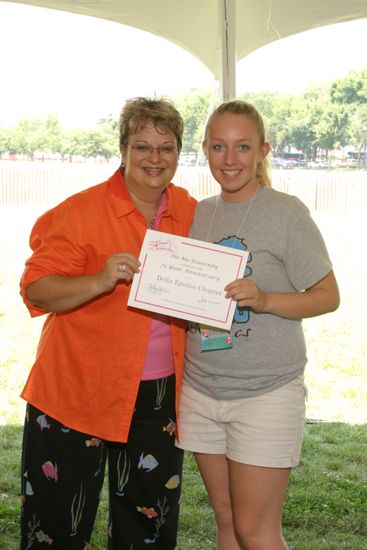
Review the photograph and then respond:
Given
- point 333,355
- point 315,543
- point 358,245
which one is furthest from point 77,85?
point 315,543

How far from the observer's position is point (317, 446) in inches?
193

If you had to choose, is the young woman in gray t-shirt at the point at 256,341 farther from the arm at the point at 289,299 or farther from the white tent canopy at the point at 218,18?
the white tent canopy at the point at 218,18

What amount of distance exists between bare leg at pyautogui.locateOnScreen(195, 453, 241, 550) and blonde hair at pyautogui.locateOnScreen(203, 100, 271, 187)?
0.91m

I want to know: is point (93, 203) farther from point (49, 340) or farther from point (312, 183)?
point (312, 183)

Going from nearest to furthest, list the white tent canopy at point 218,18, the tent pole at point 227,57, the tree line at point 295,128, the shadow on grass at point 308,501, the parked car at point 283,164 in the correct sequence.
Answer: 1. the shadow on grass at point 308,501
2. the tent pole at point 227,57
3. the white tent canopy at point 218,18
4. the tree line at point 295,128
5. the parked car at point 283,164

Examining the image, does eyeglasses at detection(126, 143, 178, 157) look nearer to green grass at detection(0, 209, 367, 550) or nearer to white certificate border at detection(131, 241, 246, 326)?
white certificate border at detection(131, 241, 246, 326)

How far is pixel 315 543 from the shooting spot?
3.52 m

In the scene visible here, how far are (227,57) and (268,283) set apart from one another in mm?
2377

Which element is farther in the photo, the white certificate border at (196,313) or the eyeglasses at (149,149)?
the eyeglasses at (149,149)

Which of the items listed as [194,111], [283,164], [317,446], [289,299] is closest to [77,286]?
[289,299]

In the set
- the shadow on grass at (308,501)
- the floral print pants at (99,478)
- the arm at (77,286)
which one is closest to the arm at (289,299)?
the arm at (77,286)

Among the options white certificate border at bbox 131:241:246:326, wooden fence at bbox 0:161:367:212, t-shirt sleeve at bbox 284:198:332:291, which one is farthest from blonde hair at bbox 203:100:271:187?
wooden fence at bbox 0:161:367:212

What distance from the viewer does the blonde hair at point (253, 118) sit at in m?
2.30

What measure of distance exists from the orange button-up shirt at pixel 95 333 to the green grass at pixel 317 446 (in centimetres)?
139
